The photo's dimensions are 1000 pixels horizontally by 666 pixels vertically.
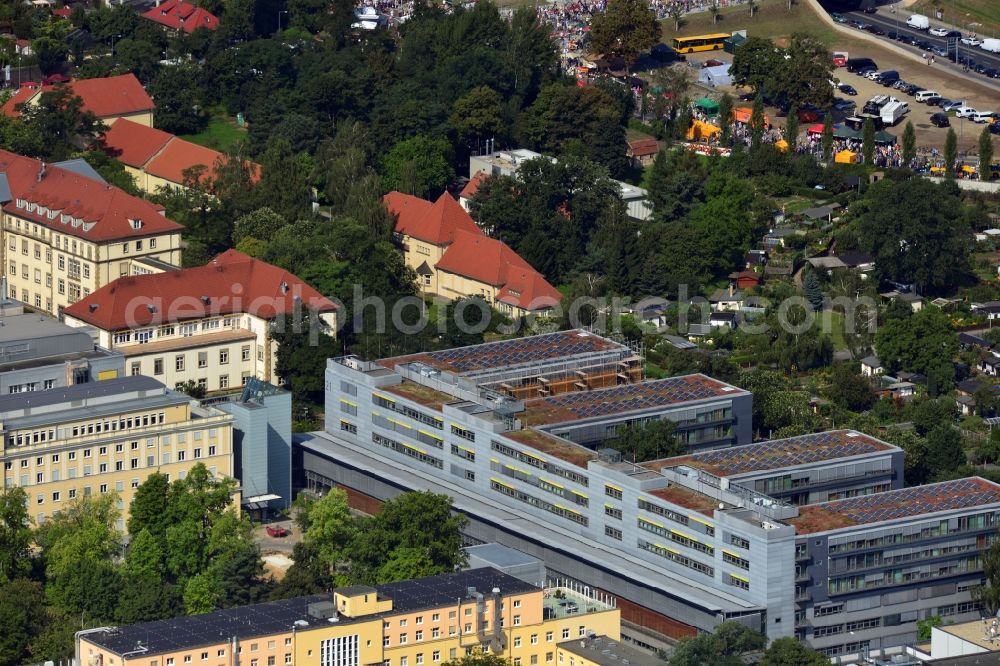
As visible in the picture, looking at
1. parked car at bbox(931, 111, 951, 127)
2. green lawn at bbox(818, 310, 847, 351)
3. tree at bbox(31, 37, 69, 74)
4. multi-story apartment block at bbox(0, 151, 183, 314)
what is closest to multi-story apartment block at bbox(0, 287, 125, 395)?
multi-story apartment block at bbox(0, 151, 183, 314)

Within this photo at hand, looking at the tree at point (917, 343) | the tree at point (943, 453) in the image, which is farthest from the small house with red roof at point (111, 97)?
the tree at point (943, 453)

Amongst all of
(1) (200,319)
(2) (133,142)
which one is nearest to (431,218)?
(2) (133,142)

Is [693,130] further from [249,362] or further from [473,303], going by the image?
[249,362]

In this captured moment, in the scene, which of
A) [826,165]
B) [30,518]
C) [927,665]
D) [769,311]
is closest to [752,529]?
[927,665]

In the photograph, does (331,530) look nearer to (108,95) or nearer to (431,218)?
(431,218)

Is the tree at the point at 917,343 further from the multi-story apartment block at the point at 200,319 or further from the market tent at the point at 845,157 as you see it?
the market tent at the point at 845,157

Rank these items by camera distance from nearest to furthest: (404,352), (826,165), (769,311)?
1. (404,352)
2. (769,311)
3. (826,165)

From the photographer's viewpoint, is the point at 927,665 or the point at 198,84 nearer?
the point at 927,665
